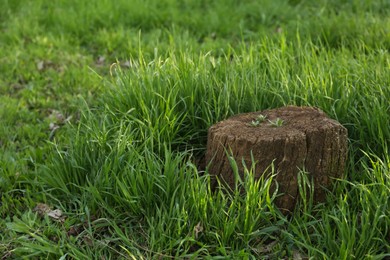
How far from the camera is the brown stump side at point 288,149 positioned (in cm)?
414

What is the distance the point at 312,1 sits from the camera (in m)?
8.80

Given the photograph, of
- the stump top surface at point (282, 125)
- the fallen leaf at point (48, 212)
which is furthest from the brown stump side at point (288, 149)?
the fallen leaf at point (48, 212)

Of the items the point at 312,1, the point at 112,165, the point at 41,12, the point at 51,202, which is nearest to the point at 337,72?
the point at 112,165

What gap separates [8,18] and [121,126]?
4.55 meters

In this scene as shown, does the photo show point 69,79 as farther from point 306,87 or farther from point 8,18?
point 306,87

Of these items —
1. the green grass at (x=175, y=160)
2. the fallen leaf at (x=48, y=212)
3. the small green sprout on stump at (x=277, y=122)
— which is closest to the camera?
the green grass at (x=175, y=160)

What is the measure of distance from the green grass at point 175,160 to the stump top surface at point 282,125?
255 millimetres

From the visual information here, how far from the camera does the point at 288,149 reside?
4133 mm

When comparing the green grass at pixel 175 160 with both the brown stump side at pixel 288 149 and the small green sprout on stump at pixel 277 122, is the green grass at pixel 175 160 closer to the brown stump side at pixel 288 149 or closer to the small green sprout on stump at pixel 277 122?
the brown stump side at pixel 288 149

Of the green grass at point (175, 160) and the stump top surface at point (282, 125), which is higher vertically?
the stump top surface at point (282, 125)

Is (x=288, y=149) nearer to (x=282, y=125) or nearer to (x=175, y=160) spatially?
(x=282, y=125)

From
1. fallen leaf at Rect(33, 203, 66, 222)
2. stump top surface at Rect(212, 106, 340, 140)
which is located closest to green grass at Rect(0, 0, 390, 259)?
fallen leaf at Rect(33, 203, 66, 222)

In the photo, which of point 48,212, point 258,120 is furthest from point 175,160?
point 48,212

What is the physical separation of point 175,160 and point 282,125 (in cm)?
71
